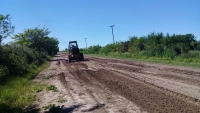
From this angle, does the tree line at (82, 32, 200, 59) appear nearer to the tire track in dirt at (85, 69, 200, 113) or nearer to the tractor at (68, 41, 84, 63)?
the tractor at (68, 41, 84, 63)

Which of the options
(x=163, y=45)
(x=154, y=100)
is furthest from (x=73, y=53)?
(x=154, y=100)

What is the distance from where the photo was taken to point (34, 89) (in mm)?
12242

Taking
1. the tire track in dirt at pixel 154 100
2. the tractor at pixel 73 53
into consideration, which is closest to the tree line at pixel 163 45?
the tractor at pixel 73 53

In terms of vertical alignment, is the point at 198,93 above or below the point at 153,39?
below

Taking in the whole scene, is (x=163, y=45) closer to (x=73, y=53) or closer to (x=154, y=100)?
(x=73, y=53)

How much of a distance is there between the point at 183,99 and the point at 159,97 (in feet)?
2.76

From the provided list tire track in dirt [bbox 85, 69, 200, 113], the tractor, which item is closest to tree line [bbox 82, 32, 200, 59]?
the tractor

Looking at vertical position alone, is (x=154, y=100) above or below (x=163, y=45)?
below

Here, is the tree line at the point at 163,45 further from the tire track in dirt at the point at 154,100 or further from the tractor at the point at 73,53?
the tire track in dirt at the point at 154,100

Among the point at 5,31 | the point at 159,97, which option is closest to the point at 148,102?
the point at 159,97

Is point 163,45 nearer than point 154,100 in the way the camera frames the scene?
No

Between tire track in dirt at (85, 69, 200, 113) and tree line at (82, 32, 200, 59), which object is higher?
tree line at (82, 32, 200, 59)

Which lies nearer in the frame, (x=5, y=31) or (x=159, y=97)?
(x=159, y=97)

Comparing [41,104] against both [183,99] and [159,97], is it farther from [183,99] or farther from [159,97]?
[183,99]
